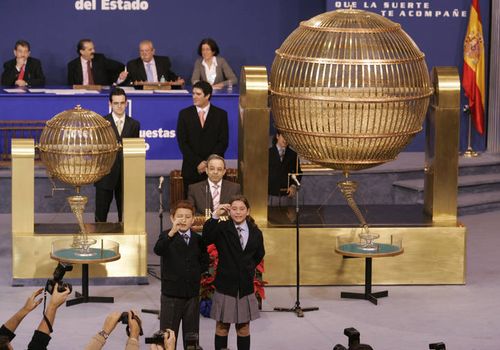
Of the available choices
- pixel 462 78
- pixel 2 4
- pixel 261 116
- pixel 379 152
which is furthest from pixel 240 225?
pixel 2 4

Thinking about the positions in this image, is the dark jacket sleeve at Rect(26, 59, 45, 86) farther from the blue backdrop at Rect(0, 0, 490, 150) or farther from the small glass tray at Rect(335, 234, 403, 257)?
the small glass tray at Rect(335, 234, 403, 257)

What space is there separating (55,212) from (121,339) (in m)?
5.62

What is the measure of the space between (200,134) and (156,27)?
623 centimetres

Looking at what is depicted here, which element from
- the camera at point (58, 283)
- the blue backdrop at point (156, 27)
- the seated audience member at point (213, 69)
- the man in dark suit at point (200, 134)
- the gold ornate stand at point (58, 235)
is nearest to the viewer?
the camera at point (58, 283)

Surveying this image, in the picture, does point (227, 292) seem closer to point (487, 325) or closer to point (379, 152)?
point (379, 152)

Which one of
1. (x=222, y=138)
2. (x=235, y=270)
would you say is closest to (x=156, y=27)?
(x=222, y=138)

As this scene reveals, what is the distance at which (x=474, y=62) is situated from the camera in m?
Answer: 18.8

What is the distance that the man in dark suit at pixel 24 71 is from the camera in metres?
18.5

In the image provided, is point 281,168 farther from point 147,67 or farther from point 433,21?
point 433,21

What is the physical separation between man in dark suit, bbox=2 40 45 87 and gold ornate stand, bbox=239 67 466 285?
6.11 metres

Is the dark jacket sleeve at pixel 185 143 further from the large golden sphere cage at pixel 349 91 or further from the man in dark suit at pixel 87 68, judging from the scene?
the man in dark suit at pixel 87 68

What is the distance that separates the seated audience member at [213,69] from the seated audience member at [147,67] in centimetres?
34

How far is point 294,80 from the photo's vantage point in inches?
469

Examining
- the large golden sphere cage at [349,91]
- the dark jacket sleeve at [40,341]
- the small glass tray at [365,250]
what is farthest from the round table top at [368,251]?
the dark jacket sleeve at [40,341]
